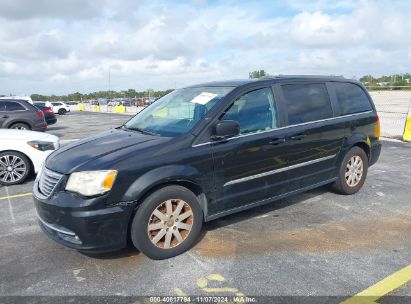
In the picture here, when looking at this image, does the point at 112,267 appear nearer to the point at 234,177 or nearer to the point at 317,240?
the point at 234,177

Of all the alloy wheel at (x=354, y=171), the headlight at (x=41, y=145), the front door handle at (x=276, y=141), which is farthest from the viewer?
the headlight at (x=41, y=145)

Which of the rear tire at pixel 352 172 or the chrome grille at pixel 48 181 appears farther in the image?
the rear tire at pixel 352 172

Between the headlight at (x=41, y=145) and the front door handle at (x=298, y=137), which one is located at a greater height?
the front door handle at (x=298, y=137)

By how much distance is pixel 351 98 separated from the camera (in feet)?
17.6

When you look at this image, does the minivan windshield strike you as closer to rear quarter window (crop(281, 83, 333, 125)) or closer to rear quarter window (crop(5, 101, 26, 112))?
rear quarter window (crop(281, 83, 333, 125))

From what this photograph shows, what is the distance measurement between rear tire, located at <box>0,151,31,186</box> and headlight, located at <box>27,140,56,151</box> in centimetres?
25

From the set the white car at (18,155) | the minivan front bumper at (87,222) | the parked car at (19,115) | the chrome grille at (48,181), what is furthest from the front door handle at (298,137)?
the parked car at (19,115)

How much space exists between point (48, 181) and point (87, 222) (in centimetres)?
71

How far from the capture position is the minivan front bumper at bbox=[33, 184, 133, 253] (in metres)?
3.15

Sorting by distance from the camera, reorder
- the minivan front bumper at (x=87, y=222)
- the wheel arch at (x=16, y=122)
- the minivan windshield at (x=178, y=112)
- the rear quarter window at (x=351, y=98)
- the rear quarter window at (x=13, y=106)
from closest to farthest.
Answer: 1. the minivan front bumper at (x=87, y=222)
2. the minivan windshield at (x=178, y=112)
3. the rear quarter window at (x=351, y=98)
4. the wheel arch at (x=16, y=122)
5. the rear quarter window at (x=13, y=106)

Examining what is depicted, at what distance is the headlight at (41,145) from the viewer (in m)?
6.47

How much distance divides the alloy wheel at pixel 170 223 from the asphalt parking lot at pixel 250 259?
0.20 meters

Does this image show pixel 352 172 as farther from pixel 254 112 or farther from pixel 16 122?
pixel 16 122

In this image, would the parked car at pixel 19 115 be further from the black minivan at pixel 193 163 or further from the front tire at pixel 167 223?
the front tire at pixel 167 223
